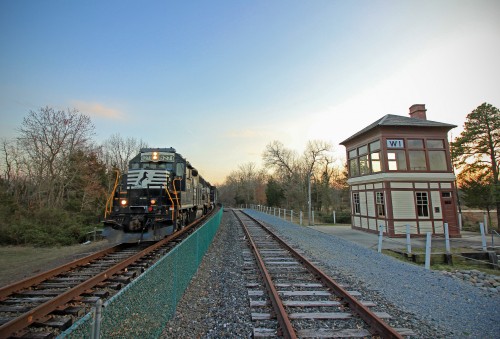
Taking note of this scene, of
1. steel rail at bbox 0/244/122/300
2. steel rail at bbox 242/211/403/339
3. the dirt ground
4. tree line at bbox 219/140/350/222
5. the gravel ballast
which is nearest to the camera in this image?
steel rail at bbox 242/211/403/339

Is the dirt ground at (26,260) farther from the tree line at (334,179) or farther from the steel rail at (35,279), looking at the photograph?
the tree line at (334,179)

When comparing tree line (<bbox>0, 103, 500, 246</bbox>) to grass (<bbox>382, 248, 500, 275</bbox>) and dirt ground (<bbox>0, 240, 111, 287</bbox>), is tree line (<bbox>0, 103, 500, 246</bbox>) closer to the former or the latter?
dirt ground (<bbox>0, 240, 111, 287</bbox>)

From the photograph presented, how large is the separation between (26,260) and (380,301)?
1098cm

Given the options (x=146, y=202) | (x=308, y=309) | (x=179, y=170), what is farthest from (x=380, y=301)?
(x=179, y=170)

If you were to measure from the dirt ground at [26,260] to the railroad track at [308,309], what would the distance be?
19.8ft

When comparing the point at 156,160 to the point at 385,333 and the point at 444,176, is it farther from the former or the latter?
the point at 444,176

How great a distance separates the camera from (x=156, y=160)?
1165cm

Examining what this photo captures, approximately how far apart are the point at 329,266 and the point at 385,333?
169 inches

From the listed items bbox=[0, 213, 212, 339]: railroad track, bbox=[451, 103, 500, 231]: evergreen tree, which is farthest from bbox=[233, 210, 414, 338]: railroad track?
bbox=[451, 103, 500, 231]: evergreen tree

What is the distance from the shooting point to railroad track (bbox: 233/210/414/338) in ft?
12.5

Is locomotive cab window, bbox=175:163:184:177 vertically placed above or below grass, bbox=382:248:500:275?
above

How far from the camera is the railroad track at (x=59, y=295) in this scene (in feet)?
12.7

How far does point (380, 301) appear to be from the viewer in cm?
507

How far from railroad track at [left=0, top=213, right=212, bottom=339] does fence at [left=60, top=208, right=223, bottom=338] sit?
1441 mm
